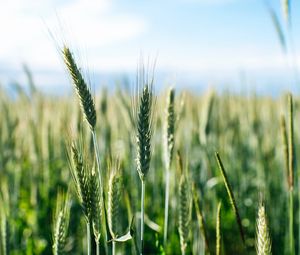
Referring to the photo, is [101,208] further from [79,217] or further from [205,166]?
[205,166]

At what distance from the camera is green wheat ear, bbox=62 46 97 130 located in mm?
1221

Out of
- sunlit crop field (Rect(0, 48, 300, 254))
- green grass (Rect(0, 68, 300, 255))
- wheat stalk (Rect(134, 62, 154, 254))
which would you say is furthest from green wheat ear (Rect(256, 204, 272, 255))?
green grass (Rect(0, 68, 300, 255))

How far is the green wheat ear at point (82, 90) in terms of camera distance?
122 centimetres

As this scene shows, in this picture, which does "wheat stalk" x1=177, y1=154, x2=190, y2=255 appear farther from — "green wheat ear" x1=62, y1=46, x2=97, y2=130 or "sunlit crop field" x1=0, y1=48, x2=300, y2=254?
"green wheat ear" x1=62, y1=46, x2=97, y2=130

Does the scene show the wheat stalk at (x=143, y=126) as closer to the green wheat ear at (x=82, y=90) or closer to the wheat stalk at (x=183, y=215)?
the green wheat ear at (x=82, y=90)

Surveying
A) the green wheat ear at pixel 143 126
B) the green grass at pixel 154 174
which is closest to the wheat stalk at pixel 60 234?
the green wheat ear at pixel 143 126

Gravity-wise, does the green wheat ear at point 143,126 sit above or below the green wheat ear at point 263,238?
above

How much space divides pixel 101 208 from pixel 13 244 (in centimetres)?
177

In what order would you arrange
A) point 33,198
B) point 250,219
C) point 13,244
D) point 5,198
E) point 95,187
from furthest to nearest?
point 250,219, point 33,198, point 13,244, point 5,198, point 95,187

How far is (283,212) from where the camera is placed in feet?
12.5

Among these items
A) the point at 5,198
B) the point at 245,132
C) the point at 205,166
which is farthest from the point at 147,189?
the point at 5,198

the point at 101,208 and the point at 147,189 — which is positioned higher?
the point at 101,208

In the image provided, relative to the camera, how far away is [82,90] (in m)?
1.22

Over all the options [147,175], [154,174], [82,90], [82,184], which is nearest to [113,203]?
[82,184]
